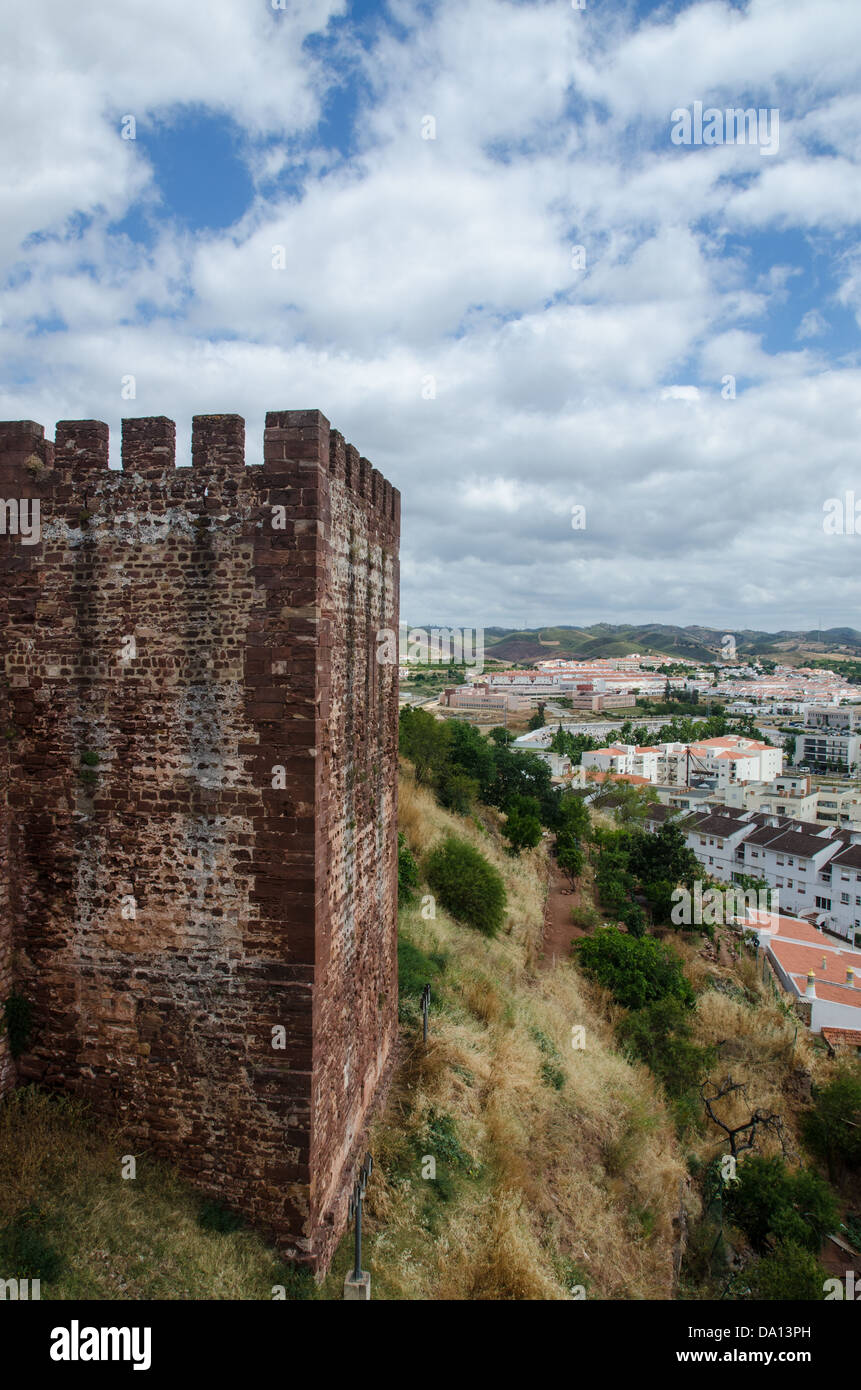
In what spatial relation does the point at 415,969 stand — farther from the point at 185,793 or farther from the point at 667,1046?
the point at 667,1046

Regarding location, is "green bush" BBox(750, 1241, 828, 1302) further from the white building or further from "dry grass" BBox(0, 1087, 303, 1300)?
the white building

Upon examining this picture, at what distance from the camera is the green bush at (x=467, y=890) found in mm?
18859

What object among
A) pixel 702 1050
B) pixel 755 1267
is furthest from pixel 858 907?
pixel 755 1267

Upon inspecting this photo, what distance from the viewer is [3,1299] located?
5770 millimetres

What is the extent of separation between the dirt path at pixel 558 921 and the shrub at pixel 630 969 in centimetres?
82

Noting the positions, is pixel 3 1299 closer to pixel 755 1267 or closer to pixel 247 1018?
pixel 247 1018

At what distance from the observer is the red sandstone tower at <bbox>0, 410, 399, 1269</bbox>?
22.5ft

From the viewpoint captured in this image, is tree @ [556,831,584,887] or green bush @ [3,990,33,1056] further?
tree @ [556,831,584,887]

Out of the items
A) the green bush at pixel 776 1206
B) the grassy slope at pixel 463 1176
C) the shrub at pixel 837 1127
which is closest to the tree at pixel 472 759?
the grassy slope at pixel 463 1176

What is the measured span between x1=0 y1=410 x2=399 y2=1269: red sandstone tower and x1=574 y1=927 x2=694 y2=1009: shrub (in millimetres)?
14794

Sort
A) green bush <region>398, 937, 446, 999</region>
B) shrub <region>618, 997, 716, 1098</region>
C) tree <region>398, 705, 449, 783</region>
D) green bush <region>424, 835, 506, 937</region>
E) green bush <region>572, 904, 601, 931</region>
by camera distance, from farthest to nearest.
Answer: tree <region>398, 705, 449, 783</region> < green bush <region>572, 904, 601, 931</region> < green bush <region>424, 835, 506, 937</region> < shrub <region>618, 997, 716, 1098</region> < green bush <region>398, 937, 446, 999</region>

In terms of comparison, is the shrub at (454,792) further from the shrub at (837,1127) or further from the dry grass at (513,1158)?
the shrub at (837,1127)

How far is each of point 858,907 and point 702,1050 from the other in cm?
2892

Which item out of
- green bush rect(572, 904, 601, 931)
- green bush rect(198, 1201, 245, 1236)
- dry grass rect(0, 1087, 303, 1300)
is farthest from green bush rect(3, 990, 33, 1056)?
green bush rect(572, 904, 601, 931)
